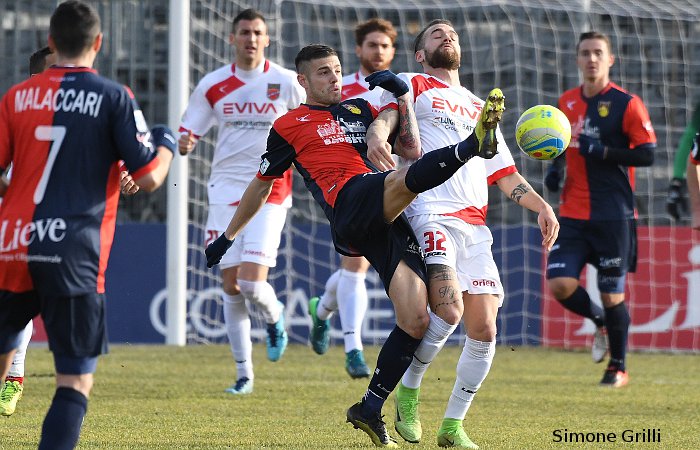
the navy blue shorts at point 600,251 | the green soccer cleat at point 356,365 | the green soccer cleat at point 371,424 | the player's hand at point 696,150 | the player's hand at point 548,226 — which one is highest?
the player's hand at point 696,150

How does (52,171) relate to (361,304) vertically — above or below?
above

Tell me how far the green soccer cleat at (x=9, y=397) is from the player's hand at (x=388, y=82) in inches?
106

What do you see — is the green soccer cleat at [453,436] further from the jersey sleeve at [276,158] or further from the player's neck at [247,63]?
the player's neck at [247,63]

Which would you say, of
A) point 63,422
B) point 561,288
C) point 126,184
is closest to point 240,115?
point 561,288

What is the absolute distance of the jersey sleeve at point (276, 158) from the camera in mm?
6176

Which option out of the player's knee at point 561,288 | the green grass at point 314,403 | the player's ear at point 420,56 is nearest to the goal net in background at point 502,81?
the green grass at point 314,403

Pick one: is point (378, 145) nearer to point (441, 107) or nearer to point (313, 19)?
point (441, 107)

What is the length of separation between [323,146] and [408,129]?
0.41 m

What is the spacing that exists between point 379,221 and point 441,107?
3.05 ft

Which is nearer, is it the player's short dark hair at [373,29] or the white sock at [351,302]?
the white sock at [351,302]

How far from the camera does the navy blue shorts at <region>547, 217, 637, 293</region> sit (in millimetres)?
9648

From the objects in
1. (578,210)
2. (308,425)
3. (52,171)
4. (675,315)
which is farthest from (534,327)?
(52,171)

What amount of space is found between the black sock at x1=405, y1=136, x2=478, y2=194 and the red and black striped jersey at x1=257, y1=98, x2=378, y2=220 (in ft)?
1.92

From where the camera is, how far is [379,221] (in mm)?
5641
